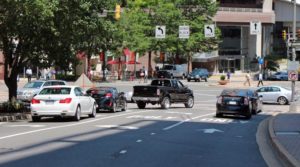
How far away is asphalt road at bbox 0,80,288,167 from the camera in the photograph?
13.1m

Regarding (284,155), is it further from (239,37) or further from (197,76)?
(239,37)

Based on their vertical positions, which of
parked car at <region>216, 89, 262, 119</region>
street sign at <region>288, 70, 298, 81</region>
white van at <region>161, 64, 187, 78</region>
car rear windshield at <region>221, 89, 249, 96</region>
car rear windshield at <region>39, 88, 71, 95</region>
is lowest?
parked car at <region>216, 89, 262, 119</region>

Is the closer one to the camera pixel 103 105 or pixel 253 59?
pixel 103 105

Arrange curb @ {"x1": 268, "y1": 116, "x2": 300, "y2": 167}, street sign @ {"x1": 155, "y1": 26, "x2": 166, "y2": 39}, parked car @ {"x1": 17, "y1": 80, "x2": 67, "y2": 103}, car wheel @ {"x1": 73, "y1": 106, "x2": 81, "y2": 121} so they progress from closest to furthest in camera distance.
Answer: curb @ {"x1": 268, "y1": 116, "x2": 300, "y2": 167}, car wheel @ {"x1": 73, "y1": 106, "x2": 81, "y2": 121}, parked car @ {"x1": 17, "y1": 80, "x2": 67, "y2": 103}, street sign @ {"x1": 155, "y1": 26, "x2": 166, "y2": 39}

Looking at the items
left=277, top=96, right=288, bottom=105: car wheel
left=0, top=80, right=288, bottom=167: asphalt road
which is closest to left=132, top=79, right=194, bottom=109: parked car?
left=0, top=80, right=288, bottom=167: asphalt road

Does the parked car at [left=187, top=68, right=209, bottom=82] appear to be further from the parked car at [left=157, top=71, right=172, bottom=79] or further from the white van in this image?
the white van

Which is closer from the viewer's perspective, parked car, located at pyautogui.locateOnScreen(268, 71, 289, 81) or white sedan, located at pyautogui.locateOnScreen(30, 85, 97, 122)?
white sedan, located at pyautogui.locateOnScreen(30, 85, 97, 122)

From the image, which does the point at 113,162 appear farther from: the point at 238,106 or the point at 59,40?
the point at 238,106

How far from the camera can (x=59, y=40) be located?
90.7ft

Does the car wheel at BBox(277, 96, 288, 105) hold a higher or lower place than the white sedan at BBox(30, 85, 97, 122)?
lower

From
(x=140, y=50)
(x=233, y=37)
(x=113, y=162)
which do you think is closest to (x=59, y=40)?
(x=113, y=162)

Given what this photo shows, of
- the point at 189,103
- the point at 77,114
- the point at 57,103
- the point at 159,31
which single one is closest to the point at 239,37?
the point at 159,31

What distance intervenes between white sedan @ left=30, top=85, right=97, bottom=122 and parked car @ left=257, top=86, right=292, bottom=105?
24.6m

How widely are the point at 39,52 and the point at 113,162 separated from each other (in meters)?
17.0
